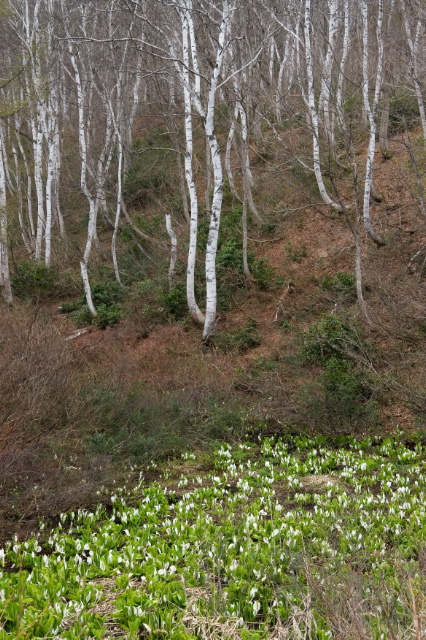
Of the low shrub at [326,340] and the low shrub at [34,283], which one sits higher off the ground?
the low shrub at [34,283]

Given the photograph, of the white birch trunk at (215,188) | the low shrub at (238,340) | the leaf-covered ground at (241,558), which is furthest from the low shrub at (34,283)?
the leaf-covered ground at (241,558)

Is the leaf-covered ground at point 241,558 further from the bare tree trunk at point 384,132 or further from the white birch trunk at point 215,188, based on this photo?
the bare tree trunk at point 384,132

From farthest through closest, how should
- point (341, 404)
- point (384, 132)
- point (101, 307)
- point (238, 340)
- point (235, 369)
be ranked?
point (384, 132) < point (101, 307) < point (238, 340) < point (235, 369) < point (341, 404)

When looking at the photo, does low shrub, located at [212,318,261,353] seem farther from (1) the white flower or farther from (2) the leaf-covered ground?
(1) the white flower

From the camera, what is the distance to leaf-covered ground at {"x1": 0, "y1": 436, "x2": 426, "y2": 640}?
13.0 ft

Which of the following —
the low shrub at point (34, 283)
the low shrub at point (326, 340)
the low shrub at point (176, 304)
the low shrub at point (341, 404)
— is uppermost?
the low shrub at point (34, 283)

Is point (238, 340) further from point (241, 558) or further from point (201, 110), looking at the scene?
point (241, 558)

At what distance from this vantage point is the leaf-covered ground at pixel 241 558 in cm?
397

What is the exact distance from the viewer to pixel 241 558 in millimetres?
5324

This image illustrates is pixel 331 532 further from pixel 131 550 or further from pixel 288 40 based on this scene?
pixel 288 40

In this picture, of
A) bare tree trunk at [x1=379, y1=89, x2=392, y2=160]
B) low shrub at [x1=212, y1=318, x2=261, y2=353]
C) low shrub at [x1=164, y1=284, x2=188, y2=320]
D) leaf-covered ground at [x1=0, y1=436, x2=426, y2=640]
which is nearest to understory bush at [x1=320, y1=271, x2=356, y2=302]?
low shrub at [x1=212, y1=318, x2=261, y2=353]

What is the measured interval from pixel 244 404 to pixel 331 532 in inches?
234

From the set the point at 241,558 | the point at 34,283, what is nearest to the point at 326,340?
the point at 241,558

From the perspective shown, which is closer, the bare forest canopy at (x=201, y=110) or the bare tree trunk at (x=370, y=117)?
the bare tree trunk at (x=370, y=117)
